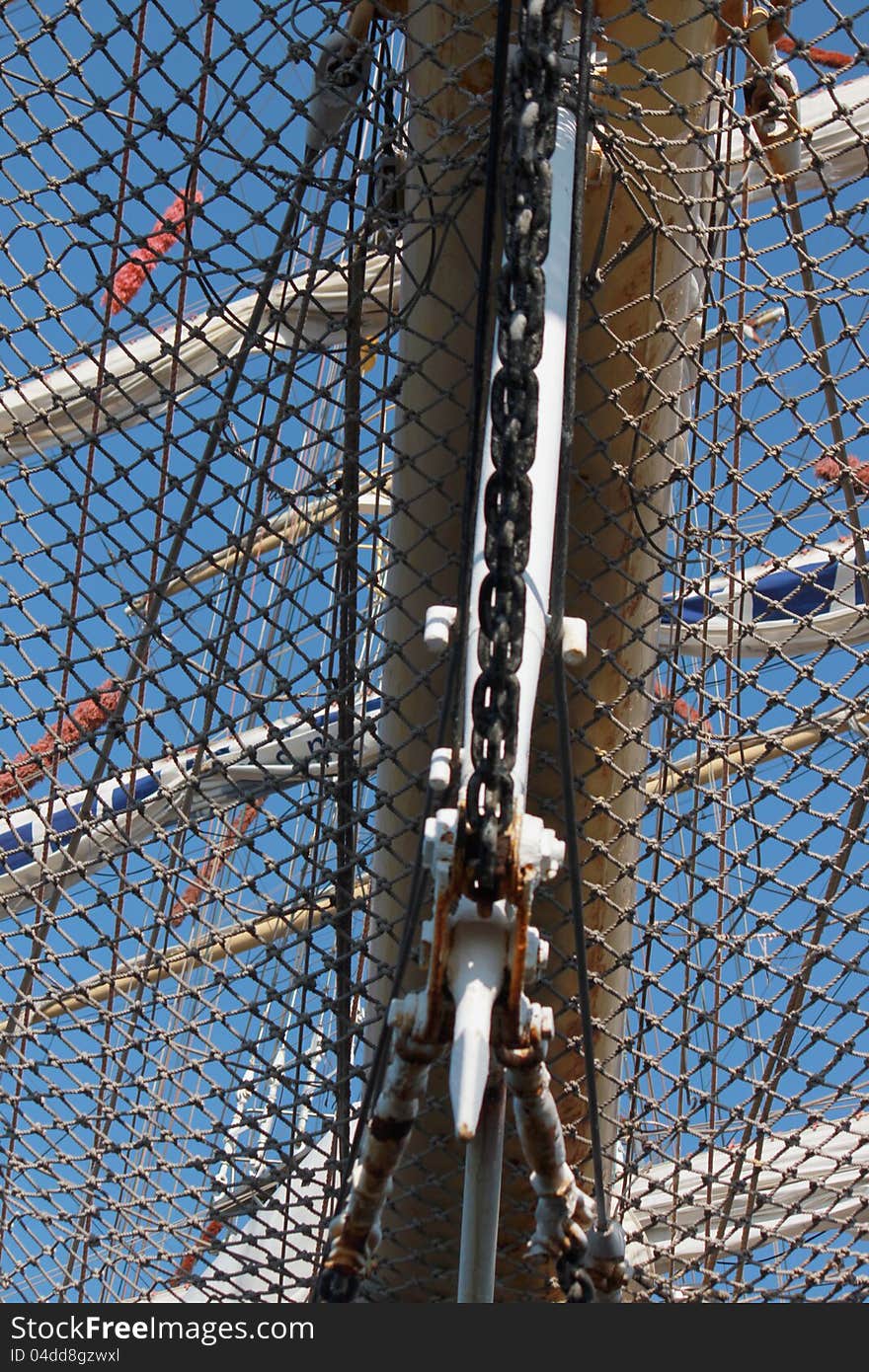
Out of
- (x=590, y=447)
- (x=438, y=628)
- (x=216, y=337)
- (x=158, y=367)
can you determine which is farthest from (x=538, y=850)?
(x=216, y=337)

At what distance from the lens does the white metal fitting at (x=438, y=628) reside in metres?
1.48

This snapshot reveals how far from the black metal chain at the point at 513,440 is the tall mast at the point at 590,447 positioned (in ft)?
1.47

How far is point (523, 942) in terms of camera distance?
136cm

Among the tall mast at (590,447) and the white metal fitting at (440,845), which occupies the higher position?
the tall mast at (590,447)

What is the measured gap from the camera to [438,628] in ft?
4.90

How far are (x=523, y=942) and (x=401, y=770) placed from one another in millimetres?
734

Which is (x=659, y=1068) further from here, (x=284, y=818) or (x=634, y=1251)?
(x=284, y=818)

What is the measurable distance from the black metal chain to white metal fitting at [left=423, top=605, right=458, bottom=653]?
0.26 feet

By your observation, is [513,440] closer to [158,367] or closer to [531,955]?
[531,955]

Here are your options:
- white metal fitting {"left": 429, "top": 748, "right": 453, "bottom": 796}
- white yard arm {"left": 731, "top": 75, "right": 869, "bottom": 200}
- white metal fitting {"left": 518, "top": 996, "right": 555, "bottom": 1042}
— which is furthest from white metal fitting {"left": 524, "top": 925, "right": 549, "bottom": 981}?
white yard arm {"left": 731, "top": 75, "right": 869, "bottom": 200}

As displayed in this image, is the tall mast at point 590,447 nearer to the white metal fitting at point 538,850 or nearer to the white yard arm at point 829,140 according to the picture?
the white yard arm at point 829,140

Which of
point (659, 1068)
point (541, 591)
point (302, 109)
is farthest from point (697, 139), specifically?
point (659, 1068)

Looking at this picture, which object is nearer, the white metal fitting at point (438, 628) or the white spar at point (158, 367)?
the white metal fitting at point (438, 628)

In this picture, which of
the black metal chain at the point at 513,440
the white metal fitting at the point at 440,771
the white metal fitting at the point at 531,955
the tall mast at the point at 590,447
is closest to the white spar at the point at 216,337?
the tall mast at the point at 590,447
